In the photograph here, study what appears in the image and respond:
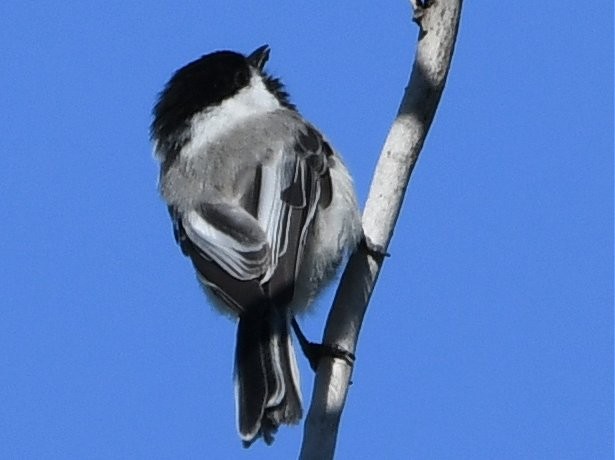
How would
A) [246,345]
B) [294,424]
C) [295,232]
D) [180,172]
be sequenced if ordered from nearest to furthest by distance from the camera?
[294,424] → [246,345] → [295,232] → [180,172]

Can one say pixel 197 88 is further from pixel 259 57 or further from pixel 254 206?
pixel 254 206

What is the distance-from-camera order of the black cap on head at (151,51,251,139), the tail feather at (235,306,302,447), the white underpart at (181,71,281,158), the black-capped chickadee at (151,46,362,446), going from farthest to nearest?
1. the black cap on head at (151,51,251,139)
2. the white underpart at (181,71,281,158)
3. the black-capped chickadee at (151,46,362,446)
4. the tail feather at (235,306,302,447)

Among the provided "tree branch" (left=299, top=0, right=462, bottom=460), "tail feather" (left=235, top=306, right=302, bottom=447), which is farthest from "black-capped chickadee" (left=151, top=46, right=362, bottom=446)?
"tree branch" (left=299, top=0, right=462, bottom=460)

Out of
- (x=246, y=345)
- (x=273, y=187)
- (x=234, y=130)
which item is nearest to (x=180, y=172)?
(x=234, y=130)

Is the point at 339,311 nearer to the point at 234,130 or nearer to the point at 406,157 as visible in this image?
the point at 406,157

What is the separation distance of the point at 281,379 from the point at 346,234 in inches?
30.5

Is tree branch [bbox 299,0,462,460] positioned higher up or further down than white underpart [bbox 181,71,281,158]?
further down

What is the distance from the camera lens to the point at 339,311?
374 centimetres

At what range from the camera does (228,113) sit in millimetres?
5082

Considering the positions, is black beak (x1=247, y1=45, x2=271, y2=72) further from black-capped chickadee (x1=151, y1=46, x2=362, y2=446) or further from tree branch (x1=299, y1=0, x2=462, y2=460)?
tree branch (x1=299, y1=0, x2=462, y2=460)

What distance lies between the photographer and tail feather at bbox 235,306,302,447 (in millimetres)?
3525

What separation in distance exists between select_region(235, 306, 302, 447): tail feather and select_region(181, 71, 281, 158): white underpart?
122cm

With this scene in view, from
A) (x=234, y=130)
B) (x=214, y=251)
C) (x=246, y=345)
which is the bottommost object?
(x=246, y=345)

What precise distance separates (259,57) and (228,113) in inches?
19.5
